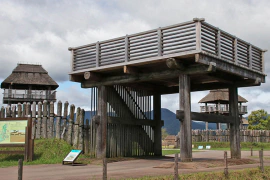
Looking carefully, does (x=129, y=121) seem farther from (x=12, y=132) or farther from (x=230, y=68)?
(x=230, y=68)

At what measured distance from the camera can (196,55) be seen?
15.4 meters

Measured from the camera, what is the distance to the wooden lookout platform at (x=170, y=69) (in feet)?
53.5

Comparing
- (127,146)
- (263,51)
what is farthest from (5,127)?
(263,51)

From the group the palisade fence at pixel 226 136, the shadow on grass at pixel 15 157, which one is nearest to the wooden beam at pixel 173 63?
the shadow on grass at pixel 15 157

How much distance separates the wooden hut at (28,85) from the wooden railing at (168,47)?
34221 millimetres

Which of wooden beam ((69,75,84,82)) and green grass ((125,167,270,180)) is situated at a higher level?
wooden beam ((69,75,84,82))

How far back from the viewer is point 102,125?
2031 cm

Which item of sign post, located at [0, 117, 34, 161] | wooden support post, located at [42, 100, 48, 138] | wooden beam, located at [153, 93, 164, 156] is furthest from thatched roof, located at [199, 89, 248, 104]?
sign post, located at [0, 117, 34, 161]

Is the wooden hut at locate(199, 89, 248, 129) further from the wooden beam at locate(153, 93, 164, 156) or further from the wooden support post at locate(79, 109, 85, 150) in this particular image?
the wooden support post at locate(79, 109, 85, 150)

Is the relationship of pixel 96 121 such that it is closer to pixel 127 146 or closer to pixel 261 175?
pixel 127 146

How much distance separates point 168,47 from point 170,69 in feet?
4.55

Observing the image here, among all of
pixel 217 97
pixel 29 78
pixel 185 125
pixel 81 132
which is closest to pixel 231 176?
pixel 185 125

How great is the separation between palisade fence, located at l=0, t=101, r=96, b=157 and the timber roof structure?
84.8 inches

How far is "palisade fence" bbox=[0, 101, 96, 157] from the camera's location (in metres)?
21.7
